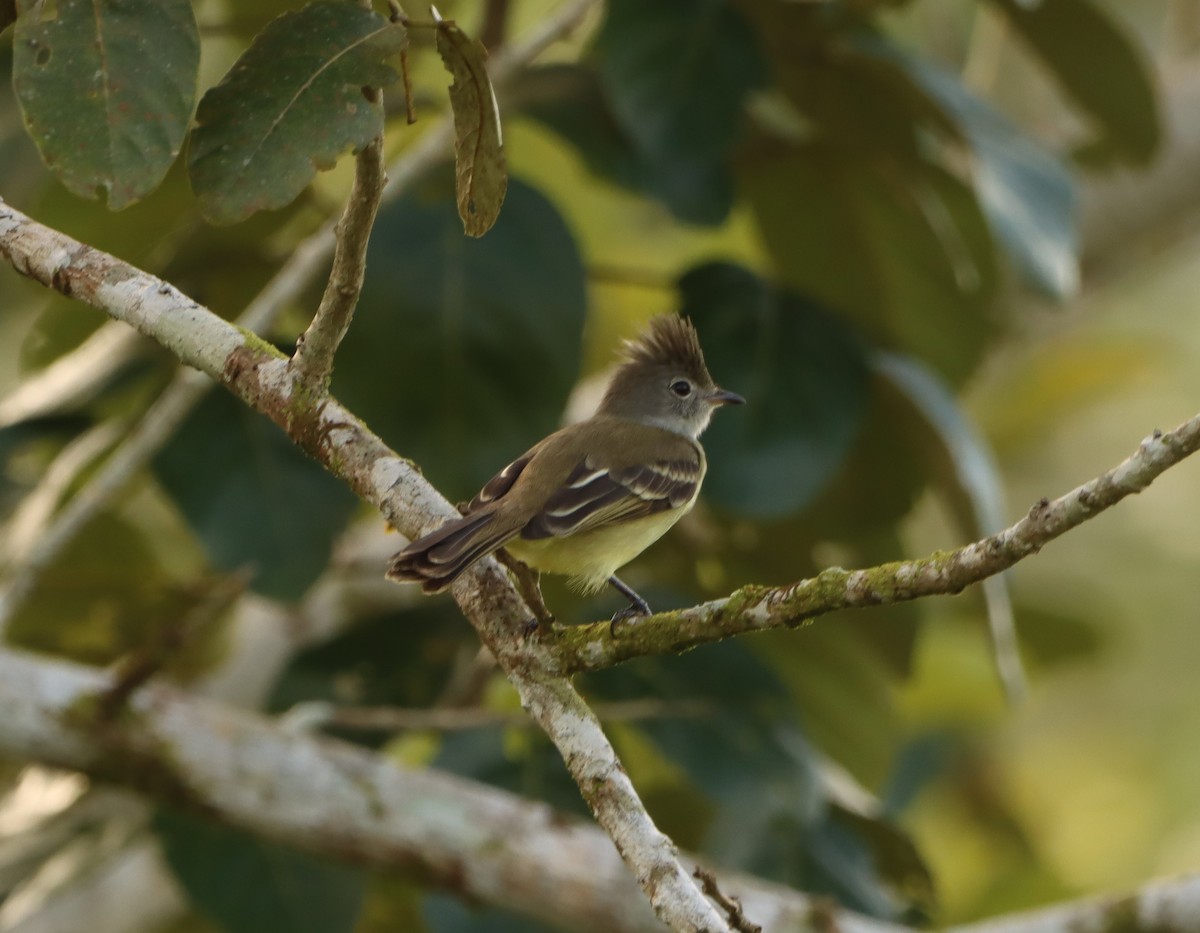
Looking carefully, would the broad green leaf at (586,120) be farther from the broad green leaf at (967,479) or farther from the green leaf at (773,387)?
the broad green leaf at (967,479)

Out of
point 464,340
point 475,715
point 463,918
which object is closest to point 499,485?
point 475,715

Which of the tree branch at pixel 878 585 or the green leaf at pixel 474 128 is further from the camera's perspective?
the green leaf at pixel 474 128

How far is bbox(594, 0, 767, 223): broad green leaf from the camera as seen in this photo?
3615 millimetres

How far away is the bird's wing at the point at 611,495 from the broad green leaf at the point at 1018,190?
1.02m

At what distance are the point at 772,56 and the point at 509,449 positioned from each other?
4.31 feet

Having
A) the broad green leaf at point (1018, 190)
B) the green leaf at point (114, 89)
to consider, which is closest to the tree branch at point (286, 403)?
the green leaf at point (114, 89)

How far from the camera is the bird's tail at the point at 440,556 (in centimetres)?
200

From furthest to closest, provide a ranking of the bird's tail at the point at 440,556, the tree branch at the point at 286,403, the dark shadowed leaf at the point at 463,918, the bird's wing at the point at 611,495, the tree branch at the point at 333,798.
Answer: the dark shadowed leaf at the point at 463,918 → the tree branch at the point at 333,798 → the bird's wing at the point at 611,495 → the bird's tail at the point at 440,556 → the tree branch at the point at 286,403

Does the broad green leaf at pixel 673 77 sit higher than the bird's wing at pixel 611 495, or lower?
higher

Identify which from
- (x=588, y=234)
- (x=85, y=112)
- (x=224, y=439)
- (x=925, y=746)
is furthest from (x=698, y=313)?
(x=588, y=234)

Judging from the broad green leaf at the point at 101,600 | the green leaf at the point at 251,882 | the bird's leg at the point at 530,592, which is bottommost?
the bird's leg at the point at 530,592

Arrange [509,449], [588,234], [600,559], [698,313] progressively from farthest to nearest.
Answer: [588,234] → [698,313] → [509,449] → [600,559]

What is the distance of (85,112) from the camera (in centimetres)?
180

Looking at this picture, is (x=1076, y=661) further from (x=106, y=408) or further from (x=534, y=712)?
(x=534, y=712)
